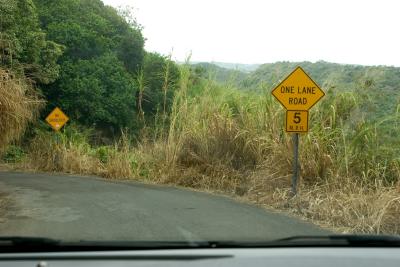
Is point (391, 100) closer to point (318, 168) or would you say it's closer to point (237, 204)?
point (318, 168)

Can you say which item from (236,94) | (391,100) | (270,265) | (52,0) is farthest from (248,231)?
(52,0)

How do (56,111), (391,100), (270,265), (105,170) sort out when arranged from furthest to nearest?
(56,111), (105,170), (391,100), (270,265)

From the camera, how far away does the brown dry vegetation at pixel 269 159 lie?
1085 centimetres

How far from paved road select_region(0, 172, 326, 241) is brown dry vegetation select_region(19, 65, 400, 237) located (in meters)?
1.04

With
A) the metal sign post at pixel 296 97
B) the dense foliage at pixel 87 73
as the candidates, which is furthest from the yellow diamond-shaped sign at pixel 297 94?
the dense foliage at pixel 87 73

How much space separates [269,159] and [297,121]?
2.42 meters

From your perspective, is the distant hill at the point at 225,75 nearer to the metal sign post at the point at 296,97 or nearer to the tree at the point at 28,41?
the metal sign post at the point at 296,97

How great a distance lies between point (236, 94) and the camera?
1766cm

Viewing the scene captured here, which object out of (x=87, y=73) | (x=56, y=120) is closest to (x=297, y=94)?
(x=56, y=120)

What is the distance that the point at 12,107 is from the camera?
510 inches

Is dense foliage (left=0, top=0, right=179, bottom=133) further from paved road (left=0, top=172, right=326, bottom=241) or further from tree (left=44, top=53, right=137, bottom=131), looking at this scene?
paved road (left=0, top=172, right=326, bottom=241)

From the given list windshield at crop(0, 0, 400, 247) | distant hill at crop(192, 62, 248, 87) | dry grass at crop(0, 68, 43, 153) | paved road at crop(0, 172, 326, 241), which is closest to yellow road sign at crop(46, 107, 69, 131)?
windshield at crop(0, 0, 400, 247)

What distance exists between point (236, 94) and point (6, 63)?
7.03 meters

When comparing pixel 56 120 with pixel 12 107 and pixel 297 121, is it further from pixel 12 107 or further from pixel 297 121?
pixel 297 121
